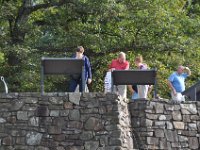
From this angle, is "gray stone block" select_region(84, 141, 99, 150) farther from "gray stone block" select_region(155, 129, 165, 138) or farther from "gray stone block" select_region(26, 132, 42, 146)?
"gray stone block" select_region(155, 129, 165, 138)

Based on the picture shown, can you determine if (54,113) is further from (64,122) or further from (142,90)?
(142,90)

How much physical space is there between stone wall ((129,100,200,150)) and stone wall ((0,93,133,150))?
1.62 ft

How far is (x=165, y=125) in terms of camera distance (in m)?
18.5

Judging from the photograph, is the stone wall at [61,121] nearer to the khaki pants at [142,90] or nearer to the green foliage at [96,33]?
the khaki pants at [142,90]

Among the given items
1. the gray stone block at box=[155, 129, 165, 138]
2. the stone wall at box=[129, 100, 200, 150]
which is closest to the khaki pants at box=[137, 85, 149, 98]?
the stone wall at box=[129, 100, 200, 150]

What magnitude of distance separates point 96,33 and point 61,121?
816cm

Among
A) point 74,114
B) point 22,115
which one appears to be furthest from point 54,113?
point 22,115

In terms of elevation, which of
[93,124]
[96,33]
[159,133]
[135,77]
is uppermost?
[96,33]

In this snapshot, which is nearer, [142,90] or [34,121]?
[34,121]

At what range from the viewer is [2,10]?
25.4 m

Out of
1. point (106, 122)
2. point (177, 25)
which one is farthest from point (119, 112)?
point (177, 25)

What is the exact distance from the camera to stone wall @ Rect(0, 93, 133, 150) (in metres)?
17.7

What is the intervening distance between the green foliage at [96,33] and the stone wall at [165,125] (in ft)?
22.1

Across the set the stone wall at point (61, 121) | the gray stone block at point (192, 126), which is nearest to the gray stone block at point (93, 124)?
the stone wall at point (61, 121)
